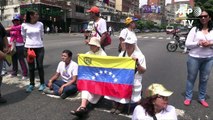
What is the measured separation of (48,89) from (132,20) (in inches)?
117

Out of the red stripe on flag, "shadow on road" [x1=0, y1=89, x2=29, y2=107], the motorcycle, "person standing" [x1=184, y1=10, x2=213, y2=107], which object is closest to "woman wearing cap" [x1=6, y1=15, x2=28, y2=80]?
"shadow on road" [x1=0, y1=89, x2=29, y2=107]

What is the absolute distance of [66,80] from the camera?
6352mm

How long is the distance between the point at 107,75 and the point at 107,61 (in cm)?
25

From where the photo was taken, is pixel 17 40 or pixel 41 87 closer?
pixel 41 87

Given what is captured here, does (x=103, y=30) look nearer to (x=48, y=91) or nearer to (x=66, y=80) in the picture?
(x=66, y=80)

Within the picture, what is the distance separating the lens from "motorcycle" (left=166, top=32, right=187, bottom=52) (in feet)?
64.1

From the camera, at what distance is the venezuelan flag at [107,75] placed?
5211 millimetres

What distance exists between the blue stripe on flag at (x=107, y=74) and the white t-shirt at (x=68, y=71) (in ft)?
1.45

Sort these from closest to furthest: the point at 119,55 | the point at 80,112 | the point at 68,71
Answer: the point at 80,112 → the point at 119,55 → the point at 68,71

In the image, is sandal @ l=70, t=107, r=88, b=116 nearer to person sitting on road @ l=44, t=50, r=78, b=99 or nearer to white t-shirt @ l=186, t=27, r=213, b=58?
person sitting on road @ l=44, t=50, r=78, b=99

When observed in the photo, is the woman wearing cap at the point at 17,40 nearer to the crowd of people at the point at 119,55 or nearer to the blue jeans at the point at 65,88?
the crowd of people at the point at 119,55

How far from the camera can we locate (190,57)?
5.97 meters

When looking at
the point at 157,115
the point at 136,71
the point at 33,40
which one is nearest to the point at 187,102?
the point at 136,71

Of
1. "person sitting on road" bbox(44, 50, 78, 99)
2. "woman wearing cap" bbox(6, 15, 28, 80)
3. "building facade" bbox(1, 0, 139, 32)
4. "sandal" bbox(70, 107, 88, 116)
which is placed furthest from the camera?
"building facade" bbox(1, 0, 139, 32)
